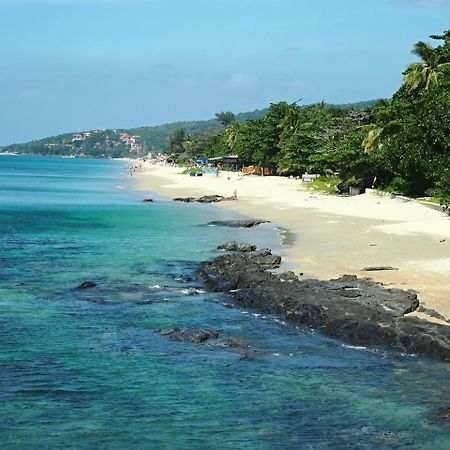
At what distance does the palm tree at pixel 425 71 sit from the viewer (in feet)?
169

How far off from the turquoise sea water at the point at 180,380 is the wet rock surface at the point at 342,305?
0.53m

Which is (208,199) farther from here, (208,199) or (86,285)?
(86,285)

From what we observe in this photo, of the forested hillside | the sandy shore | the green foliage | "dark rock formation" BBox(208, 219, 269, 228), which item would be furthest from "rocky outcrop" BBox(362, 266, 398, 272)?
the green foliage

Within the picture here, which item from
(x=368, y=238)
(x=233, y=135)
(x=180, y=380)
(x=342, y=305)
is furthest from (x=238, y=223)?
(x=233, y=135)

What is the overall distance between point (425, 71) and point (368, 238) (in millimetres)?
25863

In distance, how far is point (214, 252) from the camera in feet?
98.8

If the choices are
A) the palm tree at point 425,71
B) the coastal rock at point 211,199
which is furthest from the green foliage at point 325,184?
the palm tree at point 425,71

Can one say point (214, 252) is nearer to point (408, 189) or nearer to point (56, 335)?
point (56, 335)

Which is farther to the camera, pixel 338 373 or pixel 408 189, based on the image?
pixel 408 189

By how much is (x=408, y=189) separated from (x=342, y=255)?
23.9 meters

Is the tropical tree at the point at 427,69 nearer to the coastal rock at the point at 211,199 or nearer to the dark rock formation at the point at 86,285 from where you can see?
the coastal rock at the point at 211,199

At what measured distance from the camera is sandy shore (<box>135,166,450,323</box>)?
22.2m

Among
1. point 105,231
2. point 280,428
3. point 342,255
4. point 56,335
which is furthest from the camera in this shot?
point 105,231

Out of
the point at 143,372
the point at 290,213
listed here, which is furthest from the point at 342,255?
the point at 290,213
